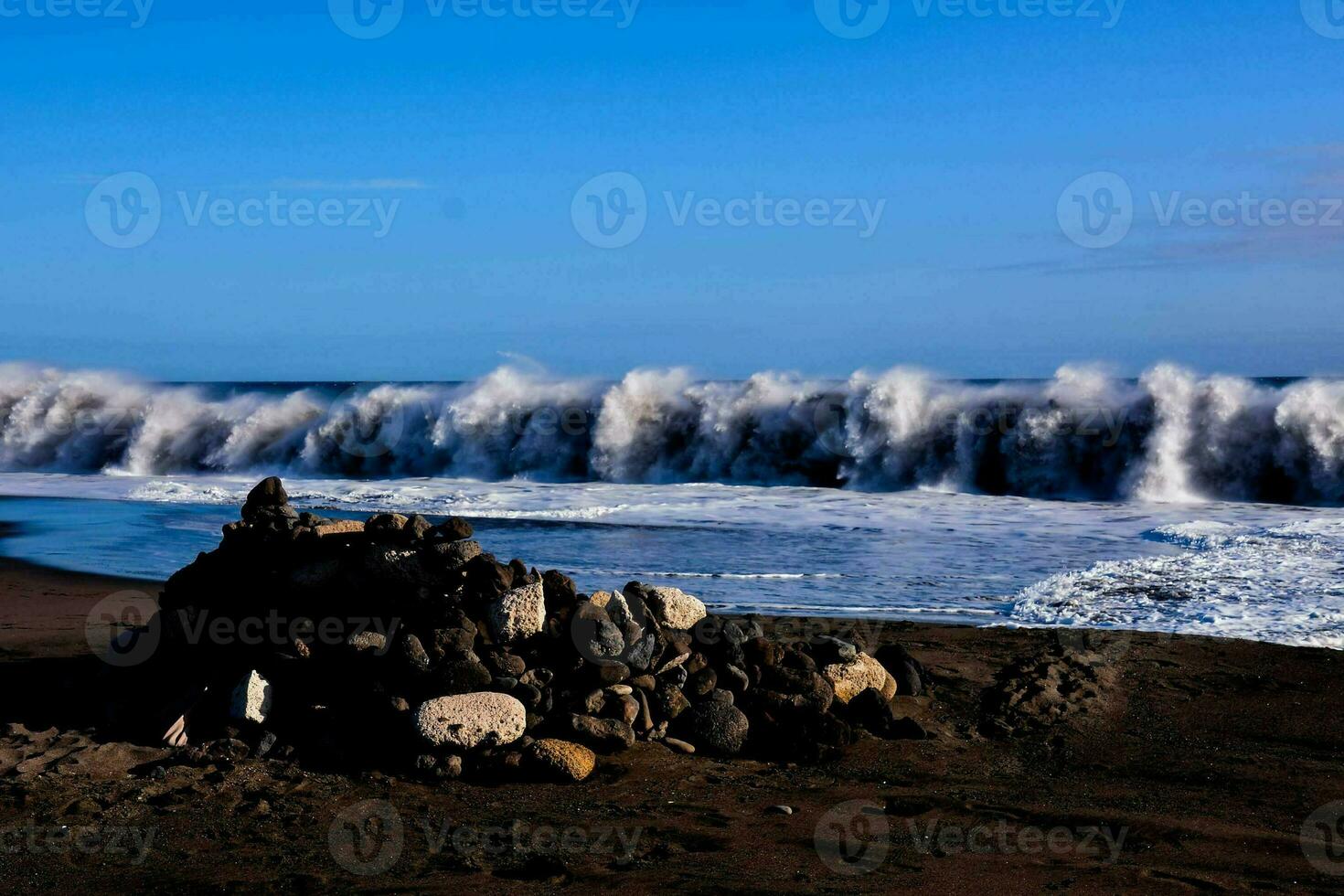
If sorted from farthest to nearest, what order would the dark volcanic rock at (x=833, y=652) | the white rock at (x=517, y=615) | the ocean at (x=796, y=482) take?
the ocean at (x=796, y=482) < the dark volcanic rock at (x=833, y=652) < the white rock at (x=517, y=615)

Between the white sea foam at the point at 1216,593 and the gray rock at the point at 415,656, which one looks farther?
the white sea foam at the point at 1216,593

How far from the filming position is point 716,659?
6.36 meters

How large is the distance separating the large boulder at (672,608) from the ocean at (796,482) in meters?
2.36

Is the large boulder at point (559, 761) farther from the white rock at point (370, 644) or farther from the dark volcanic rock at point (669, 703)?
the white rock at point (370, 644)

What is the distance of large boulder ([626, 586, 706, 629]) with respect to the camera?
255 inches

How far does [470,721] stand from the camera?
18.1ft

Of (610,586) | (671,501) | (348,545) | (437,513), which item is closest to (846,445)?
(671,501)

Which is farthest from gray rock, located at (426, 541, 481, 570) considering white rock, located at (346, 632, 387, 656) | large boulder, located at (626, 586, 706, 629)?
large boulder, located at (626, 586, 706, 629)

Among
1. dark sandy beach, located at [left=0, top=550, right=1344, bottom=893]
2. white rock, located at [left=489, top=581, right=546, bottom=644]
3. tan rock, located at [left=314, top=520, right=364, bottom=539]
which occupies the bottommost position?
dark sandy beach, located at [left=0, top=550, right=1344, bottom=893]

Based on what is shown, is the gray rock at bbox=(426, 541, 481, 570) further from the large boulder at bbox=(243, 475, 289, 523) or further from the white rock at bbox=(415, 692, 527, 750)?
the large boulder at bbox=(243, 475, 289, 523)

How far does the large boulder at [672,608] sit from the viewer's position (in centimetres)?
646

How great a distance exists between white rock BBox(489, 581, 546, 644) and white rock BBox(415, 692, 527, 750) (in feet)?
1.46

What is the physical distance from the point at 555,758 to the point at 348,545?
1964 mm

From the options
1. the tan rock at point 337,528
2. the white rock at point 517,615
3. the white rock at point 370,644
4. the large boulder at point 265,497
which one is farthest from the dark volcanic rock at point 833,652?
the large boulder at point 265,497
